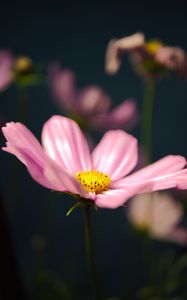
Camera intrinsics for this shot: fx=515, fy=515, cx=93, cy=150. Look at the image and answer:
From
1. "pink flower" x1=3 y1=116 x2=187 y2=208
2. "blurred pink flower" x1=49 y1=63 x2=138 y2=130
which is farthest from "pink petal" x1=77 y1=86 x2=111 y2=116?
"pink flower" x1=3 y1=116 x2=187 y2=208

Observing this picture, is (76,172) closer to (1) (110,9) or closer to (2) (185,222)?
(2) (185,222)

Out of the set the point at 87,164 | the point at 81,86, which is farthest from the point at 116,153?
the point at 81,86

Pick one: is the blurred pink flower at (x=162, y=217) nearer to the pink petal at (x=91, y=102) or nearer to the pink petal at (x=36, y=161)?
the pink petal at (x=91, y=102)

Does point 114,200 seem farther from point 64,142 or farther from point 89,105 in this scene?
point 89,105

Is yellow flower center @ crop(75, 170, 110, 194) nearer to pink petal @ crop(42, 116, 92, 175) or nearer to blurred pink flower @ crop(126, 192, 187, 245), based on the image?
pink petal @ crop(42, 116, 92, 175)

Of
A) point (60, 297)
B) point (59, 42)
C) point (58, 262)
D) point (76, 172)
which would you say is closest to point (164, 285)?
point (60, 297)

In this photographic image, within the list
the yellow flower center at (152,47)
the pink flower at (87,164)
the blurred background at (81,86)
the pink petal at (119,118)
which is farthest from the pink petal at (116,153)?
the blurred background at (81,86)
